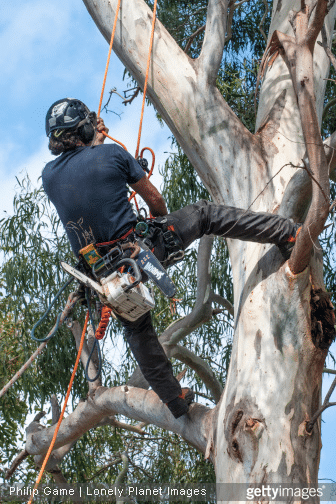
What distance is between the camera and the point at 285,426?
8.95ft

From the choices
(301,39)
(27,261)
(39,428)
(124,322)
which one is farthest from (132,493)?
(301,39)

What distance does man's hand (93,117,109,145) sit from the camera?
11.1 feet

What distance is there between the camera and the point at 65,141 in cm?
324

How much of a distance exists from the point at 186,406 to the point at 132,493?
2424mm

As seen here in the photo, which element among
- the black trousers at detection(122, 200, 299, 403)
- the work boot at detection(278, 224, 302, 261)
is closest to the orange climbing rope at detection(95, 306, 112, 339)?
the black trousers at detection(122, 200, 299, 403)

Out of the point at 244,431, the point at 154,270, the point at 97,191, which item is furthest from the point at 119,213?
the point at 244,431

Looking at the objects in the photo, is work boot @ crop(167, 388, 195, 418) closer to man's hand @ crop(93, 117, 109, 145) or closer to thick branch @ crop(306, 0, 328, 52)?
man's hand @ crop(93, 117, 109, 145)

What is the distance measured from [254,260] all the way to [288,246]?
222 millimetres

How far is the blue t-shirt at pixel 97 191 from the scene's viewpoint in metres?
3.08

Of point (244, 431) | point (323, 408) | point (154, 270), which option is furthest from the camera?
point (154, 270)

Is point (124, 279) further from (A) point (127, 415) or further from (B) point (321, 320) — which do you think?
(A) point (127, 415)

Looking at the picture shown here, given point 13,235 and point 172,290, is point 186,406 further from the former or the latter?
point 13,235

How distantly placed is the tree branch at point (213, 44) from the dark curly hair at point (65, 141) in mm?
859

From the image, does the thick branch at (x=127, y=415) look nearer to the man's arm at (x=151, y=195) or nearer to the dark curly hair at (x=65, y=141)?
the man's arm at (x=151, y=195)
